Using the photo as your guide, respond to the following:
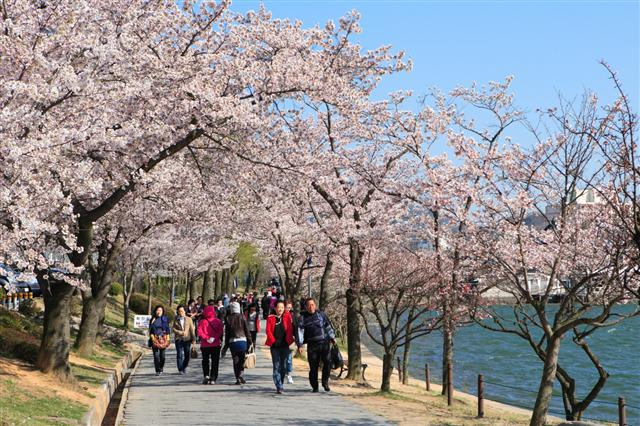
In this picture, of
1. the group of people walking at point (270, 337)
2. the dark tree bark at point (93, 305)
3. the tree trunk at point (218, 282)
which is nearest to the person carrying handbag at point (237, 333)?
the group of people walking at point (270, 337)

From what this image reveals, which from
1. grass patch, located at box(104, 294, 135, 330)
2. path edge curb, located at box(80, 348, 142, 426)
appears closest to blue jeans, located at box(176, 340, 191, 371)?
path edge curb, located at box(80, 348, 142, 426)

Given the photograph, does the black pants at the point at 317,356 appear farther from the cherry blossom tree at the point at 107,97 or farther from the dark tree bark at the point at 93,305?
the dark tree bark at the point at 93,305

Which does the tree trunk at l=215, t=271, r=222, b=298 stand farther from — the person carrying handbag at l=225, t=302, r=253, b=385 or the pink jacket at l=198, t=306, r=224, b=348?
the person carrying handbag at l=225, t=302, r=253, b=385

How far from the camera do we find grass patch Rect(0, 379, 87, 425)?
9.88 metres

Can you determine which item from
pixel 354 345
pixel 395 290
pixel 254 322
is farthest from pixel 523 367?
pixel 395 290

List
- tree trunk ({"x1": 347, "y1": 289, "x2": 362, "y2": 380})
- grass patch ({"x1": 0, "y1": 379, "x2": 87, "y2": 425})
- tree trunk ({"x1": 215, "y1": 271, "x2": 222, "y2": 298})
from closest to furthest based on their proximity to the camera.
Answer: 1. grass patch ({"x1": 0, "y1": 379, "x2": 87, "y2": 425})
2. tree trunk ({"x1": 347, "y1": 289, "x2": 362, "y2": 380})
3. tree trunk ({"x1": 215, "y1": 271, "x2": 222, "y2": 298})

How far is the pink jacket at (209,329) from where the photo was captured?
52.7 feet

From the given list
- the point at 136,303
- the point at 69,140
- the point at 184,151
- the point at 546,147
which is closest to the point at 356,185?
the point at 184,151

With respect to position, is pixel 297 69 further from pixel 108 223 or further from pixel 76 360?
pixel 76 360

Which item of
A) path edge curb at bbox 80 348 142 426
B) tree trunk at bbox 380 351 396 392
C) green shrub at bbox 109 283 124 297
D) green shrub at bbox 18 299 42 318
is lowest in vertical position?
path edge curb at bbox 80 348 142 426

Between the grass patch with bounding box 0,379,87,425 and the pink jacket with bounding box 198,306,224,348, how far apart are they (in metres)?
3.94

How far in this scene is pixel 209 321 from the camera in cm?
1622

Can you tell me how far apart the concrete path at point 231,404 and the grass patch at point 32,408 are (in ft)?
2.76

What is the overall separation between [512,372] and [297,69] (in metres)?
31.8
